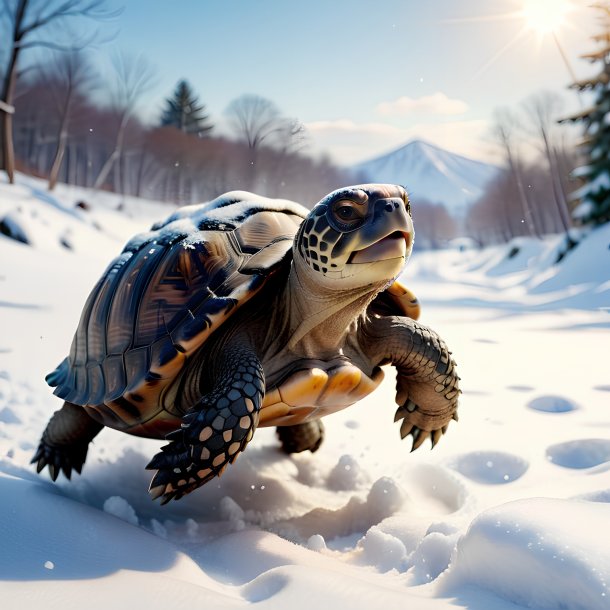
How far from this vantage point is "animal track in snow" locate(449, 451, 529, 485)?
7.79ft

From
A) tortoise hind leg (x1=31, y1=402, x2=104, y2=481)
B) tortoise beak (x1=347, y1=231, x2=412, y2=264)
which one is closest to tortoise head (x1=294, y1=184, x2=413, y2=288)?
tortoise beak (x1=347, y1=231, x2=412, y2=264)

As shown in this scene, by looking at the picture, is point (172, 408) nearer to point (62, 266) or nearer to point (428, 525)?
point (428, 525)

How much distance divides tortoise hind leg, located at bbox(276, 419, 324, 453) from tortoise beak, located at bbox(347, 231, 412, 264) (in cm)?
135

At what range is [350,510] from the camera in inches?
88.8

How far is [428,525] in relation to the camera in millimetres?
1885

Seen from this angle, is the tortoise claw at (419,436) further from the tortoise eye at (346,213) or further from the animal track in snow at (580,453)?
the tortoise eye at (346,213)

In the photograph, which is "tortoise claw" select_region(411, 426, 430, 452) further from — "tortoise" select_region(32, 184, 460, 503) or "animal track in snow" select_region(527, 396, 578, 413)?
"animal track in snow" select_region(527, 396, 578, 413)

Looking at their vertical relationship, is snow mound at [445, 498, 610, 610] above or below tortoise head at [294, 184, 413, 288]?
below

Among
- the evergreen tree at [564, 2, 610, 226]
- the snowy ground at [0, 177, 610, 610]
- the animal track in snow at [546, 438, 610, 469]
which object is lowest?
the animal track in snow at [546, 438, 610, 469]

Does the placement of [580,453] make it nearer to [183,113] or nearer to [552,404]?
[552,404]

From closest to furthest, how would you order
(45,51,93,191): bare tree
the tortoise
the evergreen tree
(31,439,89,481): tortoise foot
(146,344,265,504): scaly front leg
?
(146,344,265,504): scaly front leg < the tortoise < (31,439,89,481): tortoise foot < the evergreen tree < (45,51,93,191): bare tree

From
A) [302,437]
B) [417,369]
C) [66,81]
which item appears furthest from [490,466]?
[66,81]

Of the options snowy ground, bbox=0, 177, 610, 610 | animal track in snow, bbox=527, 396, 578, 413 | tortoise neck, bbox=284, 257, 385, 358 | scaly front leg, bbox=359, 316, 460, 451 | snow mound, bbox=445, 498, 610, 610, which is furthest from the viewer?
animal track in snow, bbox=527, 396, 578, 413

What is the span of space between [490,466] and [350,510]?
0.72 meters
